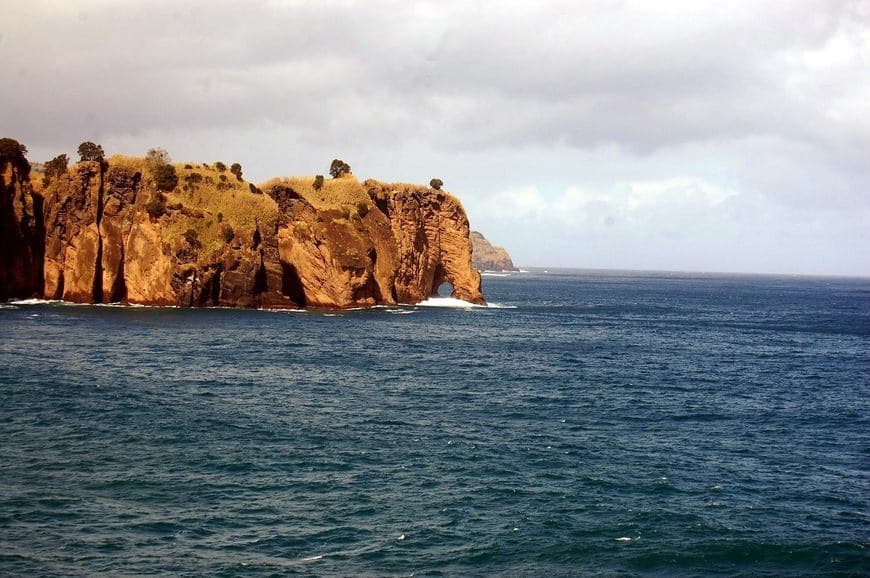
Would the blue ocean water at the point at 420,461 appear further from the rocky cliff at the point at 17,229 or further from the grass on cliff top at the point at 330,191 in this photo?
the grass on cliff top at the point at 330,191

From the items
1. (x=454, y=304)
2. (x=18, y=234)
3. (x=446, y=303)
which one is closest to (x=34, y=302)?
(x=18, y=234)

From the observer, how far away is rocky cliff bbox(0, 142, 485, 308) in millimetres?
117812

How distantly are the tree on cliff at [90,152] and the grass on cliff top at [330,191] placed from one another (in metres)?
26.4

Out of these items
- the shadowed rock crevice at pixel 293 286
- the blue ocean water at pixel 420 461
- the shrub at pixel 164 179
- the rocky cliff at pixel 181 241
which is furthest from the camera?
the shadowed rock crevice at pixel 293 286

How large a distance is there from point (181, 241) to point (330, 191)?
92.8 feet

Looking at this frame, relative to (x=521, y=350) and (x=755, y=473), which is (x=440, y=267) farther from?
(x=755, y=473)

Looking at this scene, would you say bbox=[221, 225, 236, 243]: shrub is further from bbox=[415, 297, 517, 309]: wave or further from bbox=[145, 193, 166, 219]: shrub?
bbox=[415, 297, 517, 309]: wave

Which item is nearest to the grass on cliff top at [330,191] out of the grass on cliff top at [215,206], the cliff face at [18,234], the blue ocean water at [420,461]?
the grass on cliff top at [215,206]

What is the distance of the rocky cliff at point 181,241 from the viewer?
4638 inches

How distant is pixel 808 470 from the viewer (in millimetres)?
39875

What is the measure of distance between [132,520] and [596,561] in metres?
17.8

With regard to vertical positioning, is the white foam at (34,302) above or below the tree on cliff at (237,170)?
below

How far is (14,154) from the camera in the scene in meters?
121

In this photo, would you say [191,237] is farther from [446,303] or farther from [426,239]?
[446,303]
